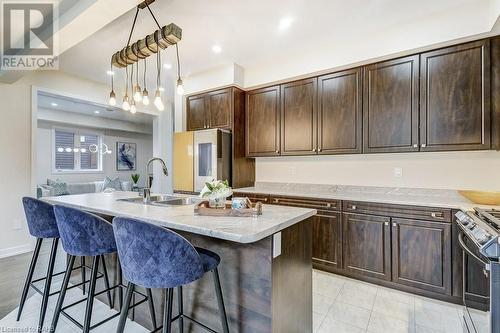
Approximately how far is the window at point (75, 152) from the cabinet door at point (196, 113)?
5.56m

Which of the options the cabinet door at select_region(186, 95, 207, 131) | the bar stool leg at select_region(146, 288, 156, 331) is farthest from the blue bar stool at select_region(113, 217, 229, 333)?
the cabinet door at select_region(186, 95, 207, 131)

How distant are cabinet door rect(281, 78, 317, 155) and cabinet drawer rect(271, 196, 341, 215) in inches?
27.6

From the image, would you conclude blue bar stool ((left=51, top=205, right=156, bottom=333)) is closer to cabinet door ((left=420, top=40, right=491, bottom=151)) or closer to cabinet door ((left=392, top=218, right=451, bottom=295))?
cabinet door ((left=392, top=218, right=451, bottom=295))

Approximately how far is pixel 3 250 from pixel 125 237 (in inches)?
143

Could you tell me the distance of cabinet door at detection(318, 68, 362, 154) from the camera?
3.03m

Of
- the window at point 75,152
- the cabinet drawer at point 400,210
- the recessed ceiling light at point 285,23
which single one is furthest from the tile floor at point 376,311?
the window at point 75,152

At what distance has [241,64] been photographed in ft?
12.3

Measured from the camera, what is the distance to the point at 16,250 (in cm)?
359

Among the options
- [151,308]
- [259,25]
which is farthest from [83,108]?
[151,308]

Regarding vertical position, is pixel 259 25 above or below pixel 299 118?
above

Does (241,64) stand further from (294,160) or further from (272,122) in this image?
(294,160)

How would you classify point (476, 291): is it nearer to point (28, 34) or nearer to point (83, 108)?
point (28, 34)

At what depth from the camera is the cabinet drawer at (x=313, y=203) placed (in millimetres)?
2887

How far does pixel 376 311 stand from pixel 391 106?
6.89ft
